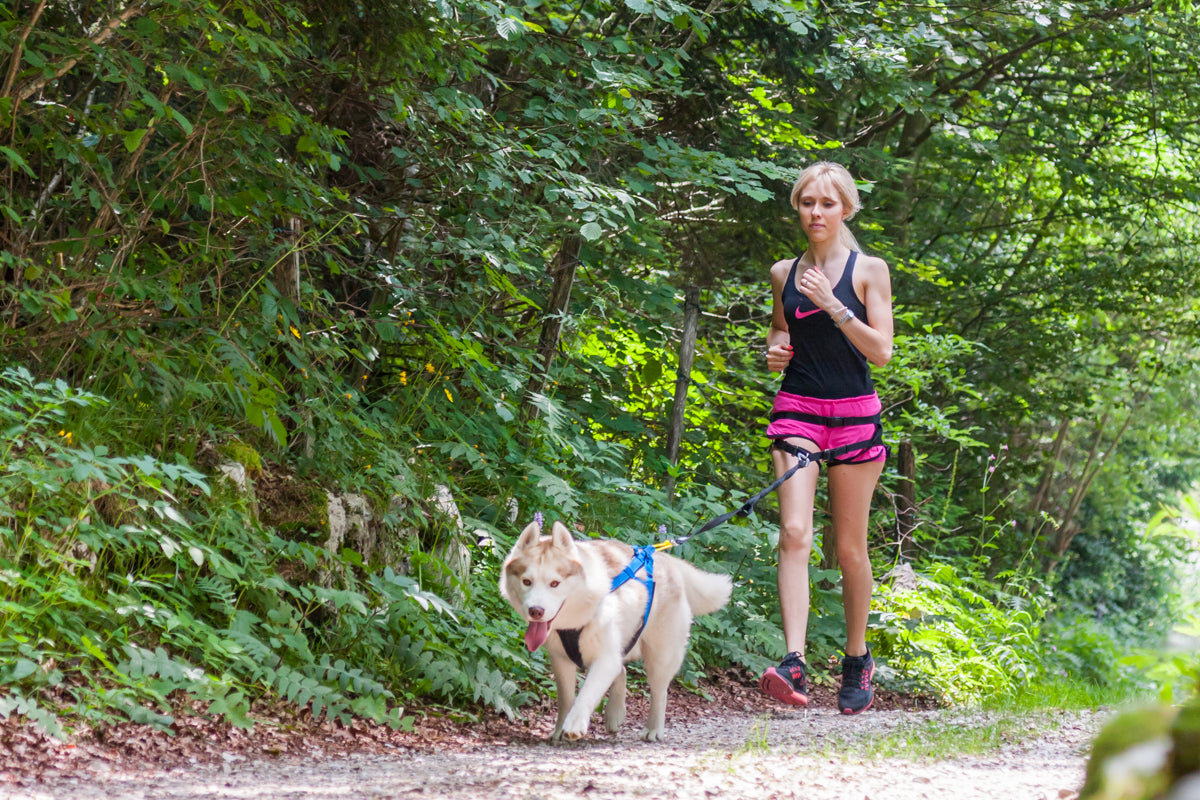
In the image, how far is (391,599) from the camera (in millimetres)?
4859

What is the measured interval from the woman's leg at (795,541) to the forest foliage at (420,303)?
1.46 meters

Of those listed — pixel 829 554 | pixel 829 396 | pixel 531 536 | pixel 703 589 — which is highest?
pixel 829 396

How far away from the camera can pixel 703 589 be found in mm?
5020

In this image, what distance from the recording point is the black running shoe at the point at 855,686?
4832mm

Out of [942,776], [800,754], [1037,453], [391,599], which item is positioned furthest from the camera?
[1037,453]

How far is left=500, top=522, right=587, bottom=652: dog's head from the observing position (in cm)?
404

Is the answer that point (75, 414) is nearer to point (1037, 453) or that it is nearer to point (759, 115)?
point (759, 115)

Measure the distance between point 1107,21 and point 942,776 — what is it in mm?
9759

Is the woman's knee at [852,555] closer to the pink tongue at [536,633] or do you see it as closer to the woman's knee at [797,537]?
the woman's knee at [797,537]

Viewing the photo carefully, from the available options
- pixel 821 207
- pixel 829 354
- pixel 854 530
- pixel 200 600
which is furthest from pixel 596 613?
pixel 821 207

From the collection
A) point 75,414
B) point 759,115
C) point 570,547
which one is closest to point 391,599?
point 570,547

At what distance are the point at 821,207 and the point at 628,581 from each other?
1965mm

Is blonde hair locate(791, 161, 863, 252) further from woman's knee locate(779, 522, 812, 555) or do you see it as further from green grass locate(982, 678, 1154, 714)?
green grass locate(982, 678, 1154, 714)

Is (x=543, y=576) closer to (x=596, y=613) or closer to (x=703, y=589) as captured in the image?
(x=596, y=613)
